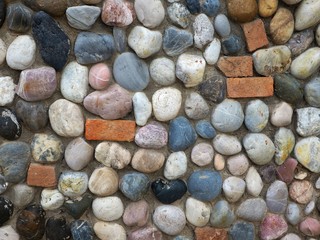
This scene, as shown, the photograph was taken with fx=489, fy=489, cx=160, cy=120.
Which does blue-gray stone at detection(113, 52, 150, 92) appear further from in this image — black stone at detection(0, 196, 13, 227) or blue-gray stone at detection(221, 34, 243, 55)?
black stone at detection(0, 196, 13, 227)

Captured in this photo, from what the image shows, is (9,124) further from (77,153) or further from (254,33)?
(254,33)

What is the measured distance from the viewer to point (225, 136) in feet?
3.14

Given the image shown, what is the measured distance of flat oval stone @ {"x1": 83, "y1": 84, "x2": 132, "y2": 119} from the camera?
89 cm

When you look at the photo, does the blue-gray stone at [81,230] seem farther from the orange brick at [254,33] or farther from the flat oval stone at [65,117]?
the orange brick at [254,33]

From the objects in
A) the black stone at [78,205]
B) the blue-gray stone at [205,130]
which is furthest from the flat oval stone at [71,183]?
the blue-gray stone at [205,130]

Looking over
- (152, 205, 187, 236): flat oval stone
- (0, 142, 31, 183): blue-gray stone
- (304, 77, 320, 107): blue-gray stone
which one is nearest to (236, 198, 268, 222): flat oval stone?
(152, 205, 187, 236): flat oval stone

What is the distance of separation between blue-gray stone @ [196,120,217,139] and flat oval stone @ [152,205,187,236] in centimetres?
15

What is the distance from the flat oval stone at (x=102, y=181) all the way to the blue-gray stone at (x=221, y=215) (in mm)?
212

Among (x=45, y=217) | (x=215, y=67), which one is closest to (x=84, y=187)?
(x=45, y=217)

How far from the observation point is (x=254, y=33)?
95 centimetres

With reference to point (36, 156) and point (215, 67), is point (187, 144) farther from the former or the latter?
point (36, 156)

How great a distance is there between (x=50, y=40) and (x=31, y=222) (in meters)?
0.33

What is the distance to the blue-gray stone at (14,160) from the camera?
87 centimetres

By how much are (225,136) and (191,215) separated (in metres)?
0.17
